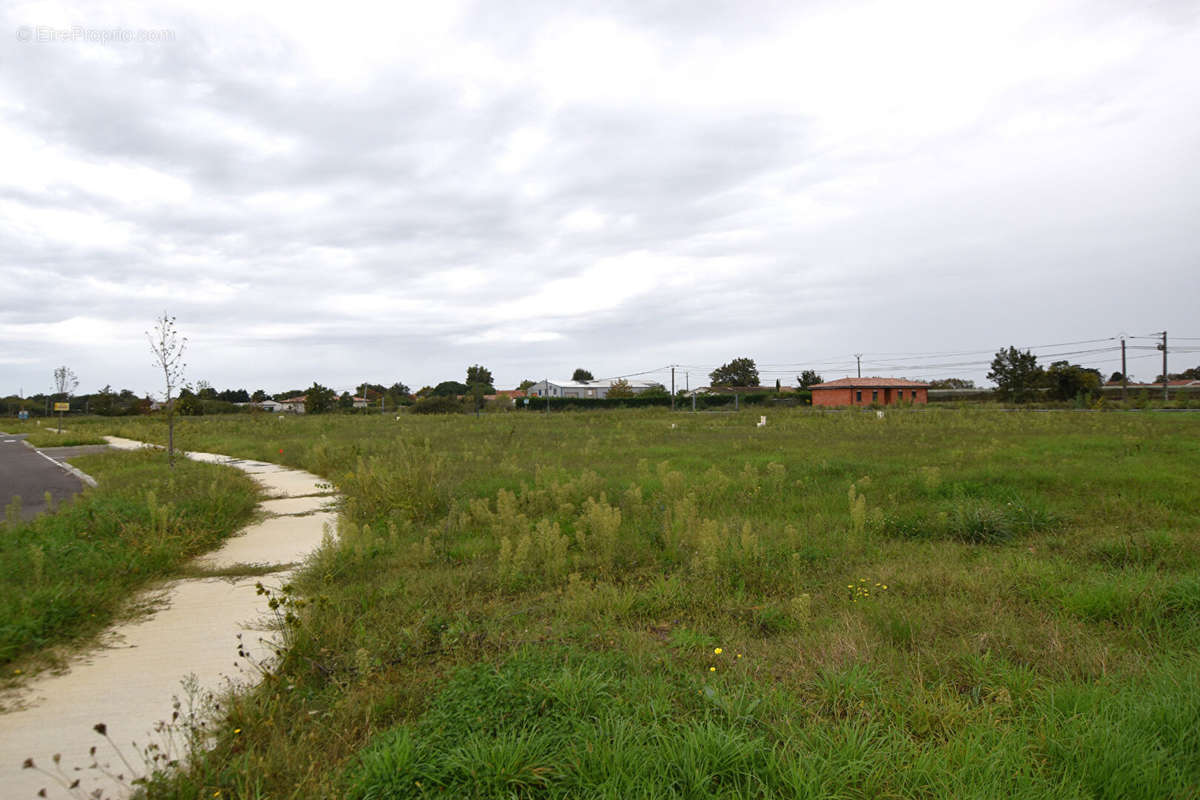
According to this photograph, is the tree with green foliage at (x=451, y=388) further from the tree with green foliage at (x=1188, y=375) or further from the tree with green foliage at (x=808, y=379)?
the tree with green foliage at (x=1188, y=375)

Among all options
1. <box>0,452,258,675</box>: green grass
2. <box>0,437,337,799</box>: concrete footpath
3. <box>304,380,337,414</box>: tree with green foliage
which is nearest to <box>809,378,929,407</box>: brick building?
<box>304,380,337,414</box>: tree with green foliage

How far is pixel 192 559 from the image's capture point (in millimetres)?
6387

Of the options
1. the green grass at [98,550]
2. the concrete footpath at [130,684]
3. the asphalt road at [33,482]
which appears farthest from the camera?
the asphalt road at [33,482]

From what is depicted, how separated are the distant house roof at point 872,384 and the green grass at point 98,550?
63.1m

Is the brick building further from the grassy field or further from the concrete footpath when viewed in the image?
the concrete footpath

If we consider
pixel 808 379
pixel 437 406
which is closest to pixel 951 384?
pixel 808 379

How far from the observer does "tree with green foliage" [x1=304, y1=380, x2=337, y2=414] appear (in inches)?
2043

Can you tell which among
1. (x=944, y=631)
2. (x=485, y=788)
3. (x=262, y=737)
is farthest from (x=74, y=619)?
(x=944, y=631)

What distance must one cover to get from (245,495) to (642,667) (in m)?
7.84

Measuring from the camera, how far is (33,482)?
13.0 metres

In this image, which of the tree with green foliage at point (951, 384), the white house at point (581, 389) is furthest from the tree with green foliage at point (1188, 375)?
the white house at point (581, 389)

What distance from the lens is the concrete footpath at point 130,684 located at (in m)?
2.73

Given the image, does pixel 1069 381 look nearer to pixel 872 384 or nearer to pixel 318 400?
pixel 872 384

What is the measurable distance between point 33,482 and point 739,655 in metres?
16.0
